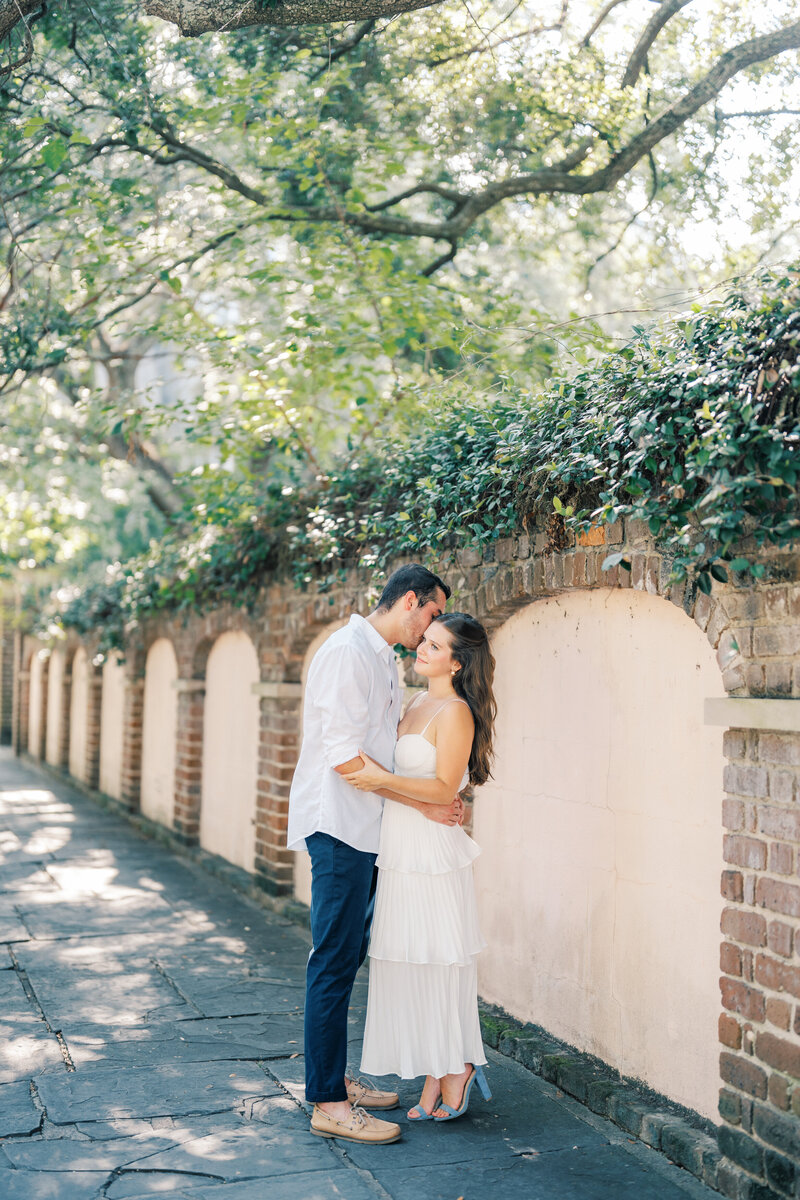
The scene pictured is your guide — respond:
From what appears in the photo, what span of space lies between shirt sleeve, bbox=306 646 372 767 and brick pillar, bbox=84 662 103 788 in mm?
12168

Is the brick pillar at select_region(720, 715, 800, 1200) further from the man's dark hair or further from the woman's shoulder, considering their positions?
the man's dark hair

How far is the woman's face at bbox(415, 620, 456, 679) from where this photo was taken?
402cm

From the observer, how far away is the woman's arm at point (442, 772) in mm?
3846

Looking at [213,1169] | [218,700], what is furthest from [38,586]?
[213,1169]

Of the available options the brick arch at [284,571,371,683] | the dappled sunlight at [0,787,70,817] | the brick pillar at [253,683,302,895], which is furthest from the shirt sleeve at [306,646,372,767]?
the dappled sunlight at [0,787,70,817]

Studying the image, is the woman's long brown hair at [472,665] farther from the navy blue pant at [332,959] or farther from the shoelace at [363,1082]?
the shoelace at [363,1082]

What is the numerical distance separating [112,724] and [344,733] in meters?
11.2

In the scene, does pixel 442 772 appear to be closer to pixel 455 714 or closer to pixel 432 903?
pixel 455 714

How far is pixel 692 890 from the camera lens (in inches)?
153

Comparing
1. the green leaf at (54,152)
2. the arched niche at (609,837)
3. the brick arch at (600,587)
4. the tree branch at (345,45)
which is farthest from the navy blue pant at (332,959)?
the tree branch at (345,45)

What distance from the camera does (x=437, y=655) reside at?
402 cm

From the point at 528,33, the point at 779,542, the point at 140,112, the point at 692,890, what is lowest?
the point at 692,890

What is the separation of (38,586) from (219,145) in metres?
11.3

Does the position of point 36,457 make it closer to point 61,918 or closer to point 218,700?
point 218,700
